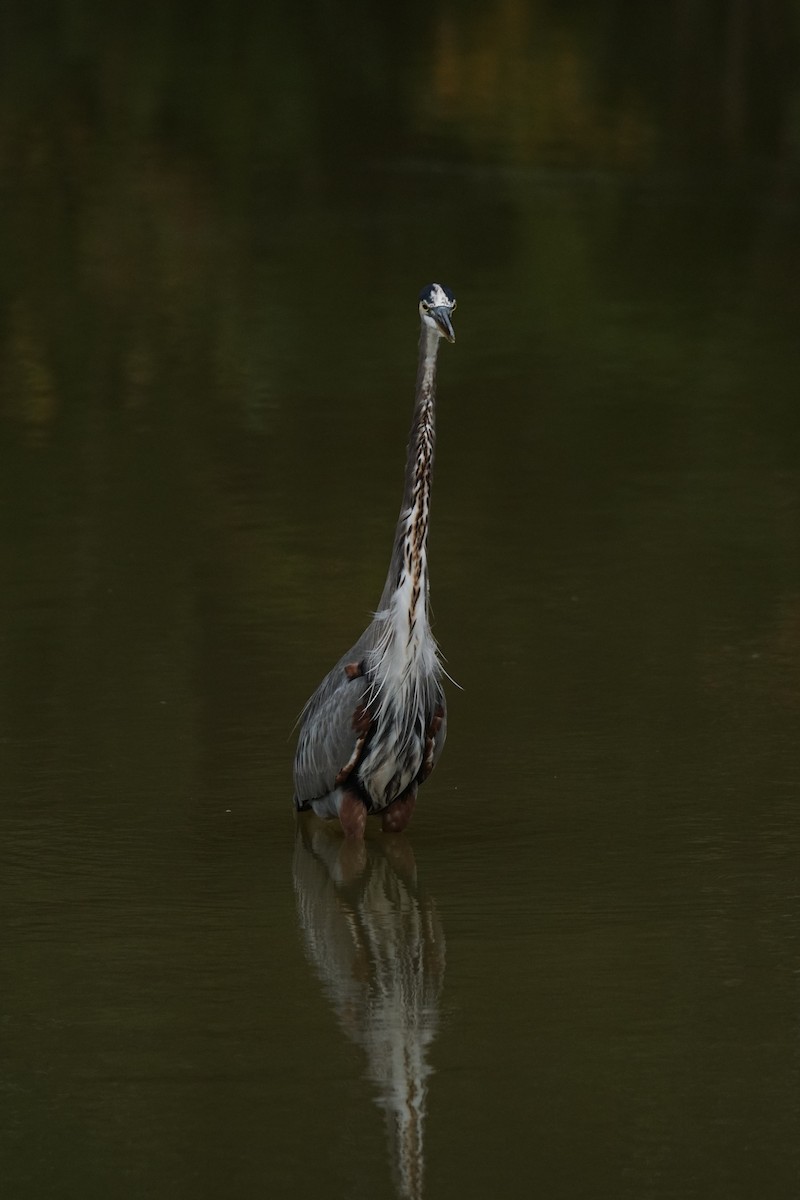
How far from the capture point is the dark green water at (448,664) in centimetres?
580

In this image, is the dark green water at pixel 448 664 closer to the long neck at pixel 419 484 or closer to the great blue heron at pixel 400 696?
the great blue heron at pixel 400 696

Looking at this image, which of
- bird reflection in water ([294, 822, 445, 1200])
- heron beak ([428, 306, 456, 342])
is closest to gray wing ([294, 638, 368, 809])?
bird reflection in water ([294, 822, 445, 1200])

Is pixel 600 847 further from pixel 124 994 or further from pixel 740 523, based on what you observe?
pixel 740 523

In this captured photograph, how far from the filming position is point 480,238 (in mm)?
20016

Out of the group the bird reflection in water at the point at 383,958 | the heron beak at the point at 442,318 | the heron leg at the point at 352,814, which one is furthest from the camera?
the heron leg at the point at 352,814

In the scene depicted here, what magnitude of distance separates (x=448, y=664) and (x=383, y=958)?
9.99ft

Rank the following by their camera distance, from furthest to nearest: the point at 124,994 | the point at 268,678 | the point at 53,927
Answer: the point at 268,678 → the point at 53,927 → the point at 124,994

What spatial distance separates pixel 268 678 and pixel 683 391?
604 cm

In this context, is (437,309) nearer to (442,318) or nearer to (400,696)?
(442,318)

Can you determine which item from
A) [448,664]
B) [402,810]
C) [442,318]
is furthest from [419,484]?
[448,664]

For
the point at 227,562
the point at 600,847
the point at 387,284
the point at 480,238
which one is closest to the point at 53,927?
the point at 600,847

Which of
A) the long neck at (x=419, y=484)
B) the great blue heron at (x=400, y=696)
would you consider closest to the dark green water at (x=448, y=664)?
the great blue heron at (x=400, y=696)

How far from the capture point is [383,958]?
22.8 ft

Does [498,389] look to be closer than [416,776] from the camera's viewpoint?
No
